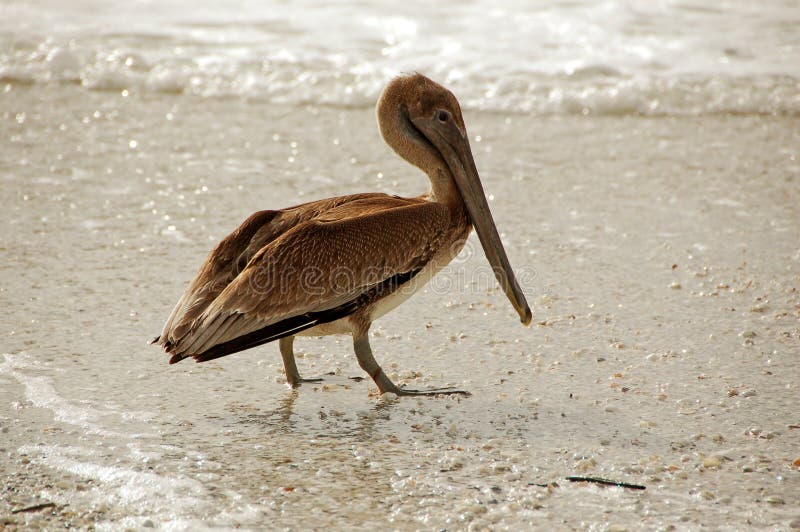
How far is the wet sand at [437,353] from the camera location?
3.45 metres

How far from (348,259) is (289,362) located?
0.58 meters

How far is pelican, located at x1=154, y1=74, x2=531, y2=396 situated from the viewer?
4.10 metres

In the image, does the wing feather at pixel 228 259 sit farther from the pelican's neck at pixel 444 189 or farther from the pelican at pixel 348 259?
the pelican's neck at pixel 444 189

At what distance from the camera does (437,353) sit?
4824 mm

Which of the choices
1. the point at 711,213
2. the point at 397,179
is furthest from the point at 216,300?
the point at 711,213

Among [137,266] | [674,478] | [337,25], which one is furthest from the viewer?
[337,25]

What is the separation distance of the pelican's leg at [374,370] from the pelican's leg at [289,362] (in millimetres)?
313

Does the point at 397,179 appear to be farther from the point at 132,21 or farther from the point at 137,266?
the point at 132,21

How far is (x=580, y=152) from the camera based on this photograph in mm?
7730

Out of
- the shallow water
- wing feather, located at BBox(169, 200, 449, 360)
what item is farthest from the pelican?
the shallow water

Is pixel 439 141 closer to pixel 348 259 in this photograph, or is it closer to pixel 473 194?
pixel 473 194

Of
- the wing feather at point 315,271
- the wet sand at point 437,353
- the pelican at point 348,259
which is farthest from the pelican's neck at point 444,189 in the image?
the wet sand at point 437,353

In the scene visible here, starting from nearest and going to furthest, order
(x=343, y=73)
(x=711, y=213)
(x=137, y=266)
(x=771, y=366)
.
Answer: (x=771, y=366), (x=137, y=266), (x=711, y=213), (x=343, y=73)

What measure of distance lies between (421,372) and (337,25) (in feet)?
25.2
